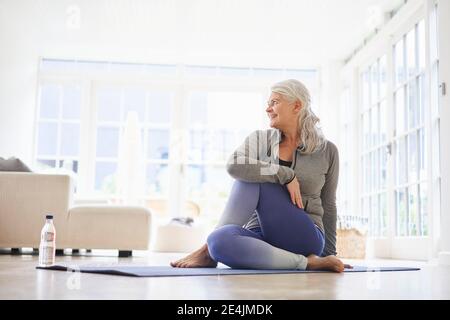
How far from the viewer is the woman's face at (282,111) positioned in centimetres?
227

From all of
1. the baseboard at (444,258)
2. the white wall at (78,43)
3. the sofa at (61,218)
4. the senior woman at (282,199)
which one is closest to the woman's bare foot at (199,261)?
the senior woman at (282,199)

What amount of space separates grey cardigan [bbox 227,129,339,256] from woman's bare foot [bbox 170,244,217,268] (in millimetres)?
188

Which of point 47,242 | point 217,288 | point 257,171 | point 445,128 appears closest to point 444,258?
point 445,128

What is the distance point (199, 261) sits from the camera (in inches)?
88.9

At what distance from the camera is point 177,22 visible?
5930mm

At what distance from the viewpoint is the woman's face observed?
7.45 ft

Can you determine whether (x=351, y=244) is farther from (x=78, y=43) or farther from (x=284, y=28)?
(x=78, y=43)

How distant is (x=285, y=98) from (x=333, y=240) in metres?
0.58

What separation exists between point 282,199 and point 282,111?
1.21ft

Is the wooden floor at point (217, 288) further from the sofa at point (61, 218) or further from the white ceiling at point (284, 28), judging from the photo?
the white ceiling at point (284, 28)
